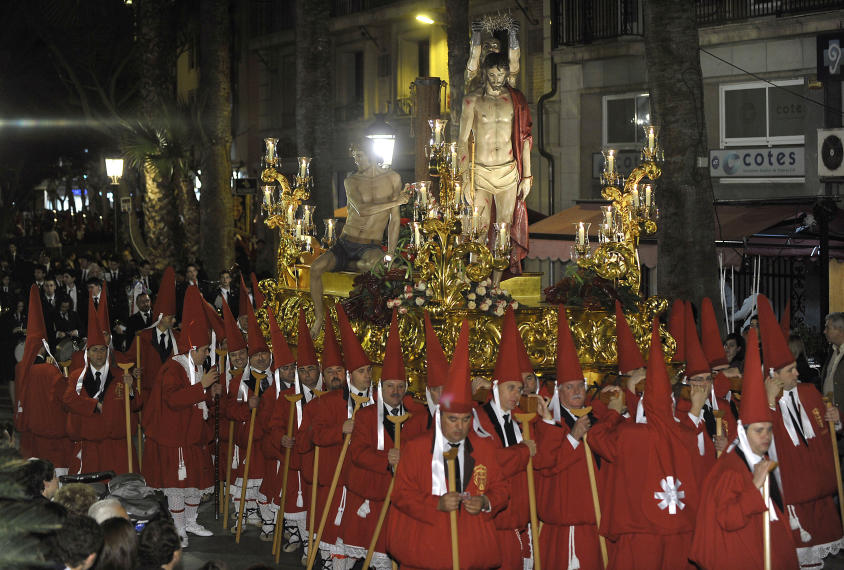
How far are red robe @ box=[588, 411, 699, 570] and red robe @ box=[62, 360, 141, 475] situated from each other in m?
5.42

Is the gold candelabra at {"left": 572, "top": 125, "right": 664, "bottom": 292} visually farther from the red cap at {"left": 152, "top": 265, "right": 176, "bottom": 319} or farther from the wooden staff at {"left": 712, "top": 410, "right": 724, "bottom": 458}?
the red cap at {"left": 152, "top": 265, "right": 176, "bottom": 319}

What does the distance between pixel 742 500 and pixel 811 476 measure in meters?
2.34

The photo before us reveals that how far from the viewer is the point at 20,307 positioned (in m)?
18.8

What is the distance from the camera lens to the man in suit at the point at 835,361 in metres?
10.7

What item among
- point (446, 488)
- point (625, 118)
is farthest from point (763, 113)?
point (446, 488)

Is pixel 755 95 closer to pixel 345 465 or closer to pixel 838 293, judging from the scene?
pixel 838 293

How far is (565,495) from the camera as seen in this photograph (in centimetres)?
875

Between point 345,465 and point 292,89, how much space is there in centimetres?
2816

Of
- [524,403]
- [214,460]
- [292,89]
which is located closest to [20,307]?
[214,460]

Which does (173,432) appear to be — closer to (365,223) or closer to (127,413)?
(127,413)

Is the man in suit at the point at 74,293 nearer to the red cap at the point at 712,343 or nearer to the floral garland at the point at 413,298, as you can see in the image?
the floral garland at the point at 413,298

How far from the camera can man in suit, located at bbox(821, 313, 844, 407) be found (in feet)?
35.0

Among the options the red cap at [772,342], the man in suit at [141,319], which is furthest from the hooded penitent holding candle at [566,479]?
the man in suit at [141,319]

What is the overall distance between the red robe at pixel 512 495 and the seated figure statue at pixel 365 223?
4757 millimetres
